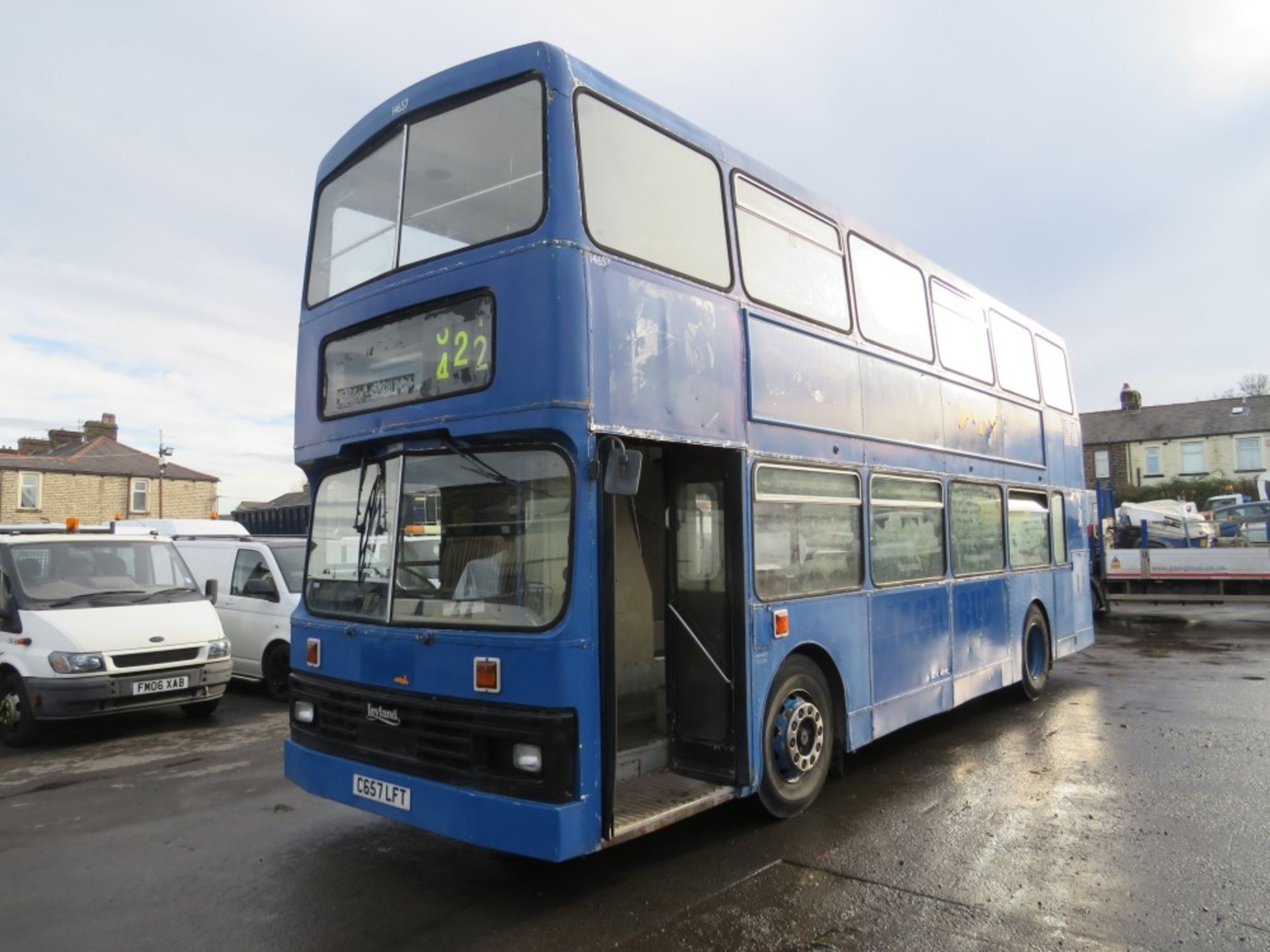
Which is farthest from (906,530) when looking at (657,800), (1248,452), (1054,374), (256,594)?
(1248,452)

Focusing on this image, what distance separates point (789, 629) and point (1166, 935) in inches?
98.5

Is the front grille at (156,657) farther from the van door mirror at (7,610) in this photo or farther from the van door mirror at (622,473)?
the van door mirror at (622,473)

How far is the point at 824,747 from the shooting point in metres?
6.00

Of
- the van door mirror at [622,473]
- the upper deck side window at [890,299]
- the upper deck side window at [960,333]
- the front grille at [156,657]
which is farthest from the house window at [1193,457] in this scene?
the van door mirror at [622,473]

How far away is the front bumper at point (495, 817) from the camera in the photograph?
157 inches

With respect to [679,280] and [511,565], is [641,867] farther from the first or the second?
[679,280]

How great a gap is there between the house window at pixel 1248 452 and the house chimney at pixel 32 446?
6344cm

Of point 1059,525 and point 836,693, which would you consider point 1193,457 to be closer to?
point 1059,525

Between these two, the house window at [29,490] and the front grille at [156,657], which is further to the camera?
the house window at [29,490]

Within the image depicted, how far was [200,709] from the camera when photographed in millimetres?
9680

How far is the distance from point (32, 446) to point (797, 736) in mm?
50997

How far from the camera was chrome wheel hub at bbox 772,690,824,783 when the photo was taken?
18.2ft

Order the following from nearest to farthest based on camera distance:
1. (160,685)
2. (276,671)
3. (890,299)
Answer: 1. (890,299)
2. (160,685)
3. (276,671)

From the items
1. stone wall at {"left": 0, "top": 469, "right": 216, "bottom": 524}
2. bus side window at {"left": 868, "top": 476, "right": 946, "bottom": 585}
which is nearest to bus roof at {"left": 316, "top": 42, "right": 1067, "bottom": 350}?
bus side window at {"left": 868, "top": 476, "right": 946, "bottom": 585}
